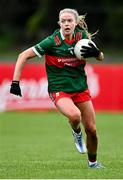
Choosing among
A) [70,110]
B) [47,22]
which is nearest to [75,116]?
[70,110]

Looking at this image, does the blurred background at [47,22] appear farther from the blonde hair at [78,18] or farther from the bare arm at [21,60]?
the bare arm at [21,60]

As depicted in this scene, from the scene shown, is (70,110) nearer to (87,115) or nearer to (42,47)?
(87,115)

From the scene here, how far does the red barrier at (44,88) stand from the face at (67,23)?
47.5 feet

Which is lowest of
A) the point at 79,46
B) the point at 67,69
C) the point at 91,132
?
the point at 91,132

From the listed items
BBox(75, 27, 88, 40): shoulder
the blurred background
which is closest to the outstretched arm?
BBox(75, 27, 88, 40): shoulder

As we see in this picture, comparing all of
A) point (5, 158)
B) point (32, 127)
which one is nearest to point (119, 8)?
point (32, 127)

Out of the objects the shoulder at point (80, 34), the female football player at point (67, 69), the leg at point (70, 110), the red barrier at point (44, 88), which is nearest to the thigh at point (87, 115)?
the female football player at point (67, 69)

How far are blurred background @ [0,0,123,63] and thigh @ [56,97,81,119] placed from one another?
32.3 metres

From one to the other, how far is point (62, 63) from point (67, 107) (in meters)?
0.62

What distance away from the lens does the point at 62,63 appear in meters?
11.3

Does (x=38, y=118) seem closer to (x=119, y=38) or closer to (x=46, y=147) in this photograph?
(x=46, y=147)

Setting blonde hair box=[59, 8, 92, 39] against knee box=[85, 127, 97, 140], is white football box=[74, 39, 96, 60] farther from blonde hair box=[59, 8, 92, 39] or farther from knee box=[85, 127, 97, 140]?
knee box=[85, 127, 97, 140]

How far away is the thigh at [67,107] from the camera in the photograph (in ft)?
36.3

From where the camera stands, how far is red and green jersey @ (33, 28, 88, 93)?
36.9ft
